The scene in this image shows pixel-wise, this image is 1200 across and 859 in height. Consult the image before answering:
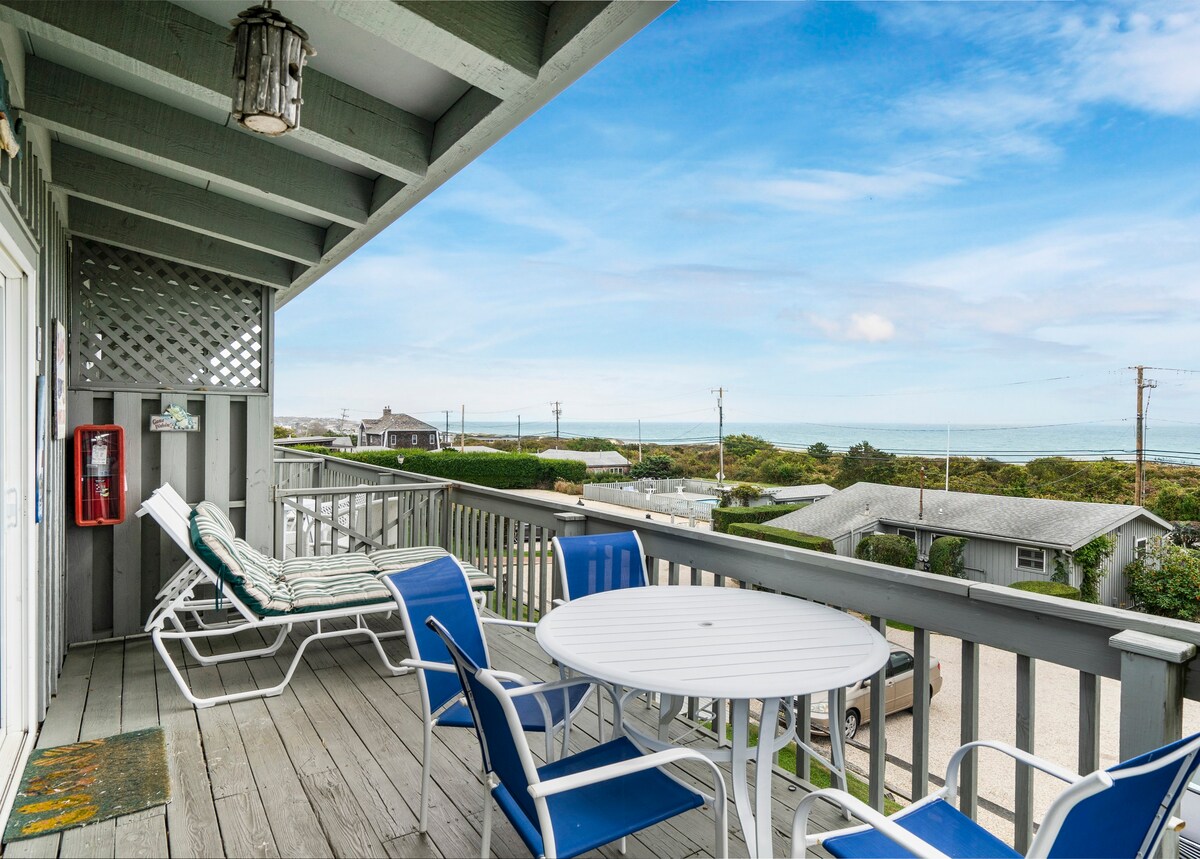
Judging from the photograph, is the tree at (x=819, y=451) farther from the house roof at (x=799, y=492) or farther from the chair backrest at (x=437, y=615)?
the chair backrest at (x=437, y=615)

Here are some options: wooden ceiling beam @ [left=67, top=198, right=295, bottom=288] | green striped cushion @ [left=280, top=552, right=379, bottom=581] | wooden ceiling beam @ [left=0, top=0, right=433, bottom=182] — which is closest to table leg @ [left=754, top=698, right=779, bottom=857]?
wooden ceiling beam @ [left=0, top=0, right=433, bottom=182]

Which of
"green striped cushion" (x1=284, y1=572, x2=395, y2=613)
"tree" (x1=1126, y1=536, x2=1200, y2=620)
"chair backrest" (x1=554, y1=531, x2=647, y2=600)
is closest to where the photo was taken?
"chair backrest" (x1=554, y1=531, x2=647, y2=600)

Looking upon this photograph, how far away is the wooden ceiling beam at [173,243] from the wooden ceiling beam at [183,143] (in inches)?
41.9

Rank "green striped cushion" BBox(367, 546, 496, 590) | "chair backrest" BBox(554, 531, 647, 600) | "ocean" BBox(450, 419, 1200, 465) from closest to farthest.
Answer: "chair backrest" BBox(554, 531, 647, 600) → "green striped cushion" BBox(367, 546, 496, 590) → "ocean" BBox(450, 419, 1200, 465)

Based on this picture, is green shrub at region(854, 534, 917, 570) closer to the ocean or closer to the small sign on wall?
the ocean

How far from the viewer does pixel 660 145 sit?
50.4m

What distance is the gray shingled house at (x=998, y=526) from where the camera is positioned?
19266 mm

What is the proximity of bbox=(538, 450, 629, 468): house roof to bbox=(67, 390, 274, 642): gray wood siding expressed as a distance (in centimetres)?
2319

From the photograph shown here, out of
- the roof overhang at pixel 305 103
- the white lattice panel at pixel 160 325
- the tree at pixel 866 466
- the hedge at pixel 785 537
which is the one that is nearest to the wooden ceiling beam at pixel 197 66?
the roof overhang at pixel 305 103

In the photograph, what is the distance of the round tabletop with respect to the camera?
1.67 m

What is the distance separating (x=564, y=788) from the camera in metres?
1.30

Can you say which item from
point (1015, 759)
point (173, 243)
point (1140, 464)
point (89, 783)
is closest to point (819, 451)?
point (1140, 464)

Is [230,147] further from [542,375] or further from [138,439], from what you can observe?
[542,375]

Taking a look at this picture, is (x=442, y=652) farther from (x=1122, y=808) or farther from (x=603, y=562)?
(x=1122, y=808)
